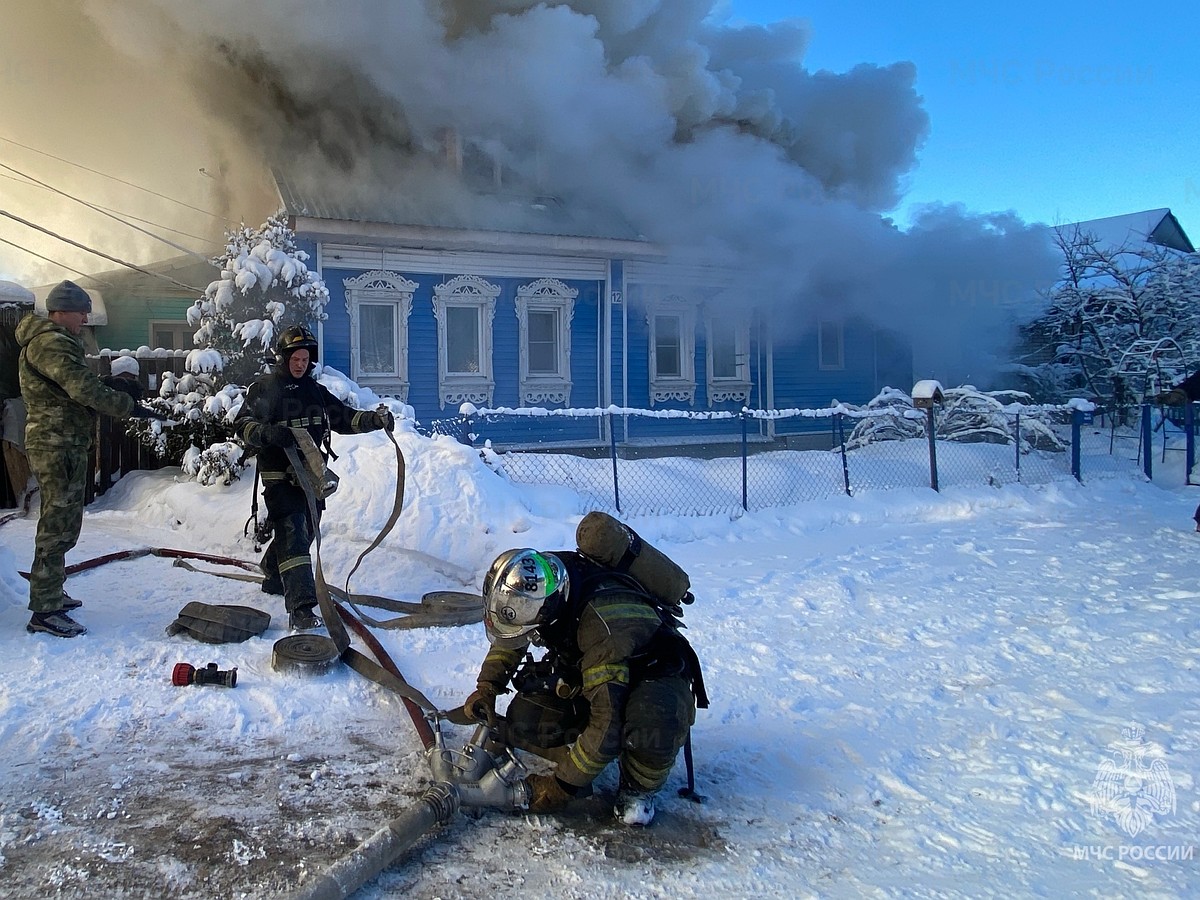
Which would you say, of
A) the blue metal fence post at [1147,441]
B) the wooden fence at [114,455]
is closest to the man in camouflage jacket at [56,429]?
the wooden fence at [114,455]

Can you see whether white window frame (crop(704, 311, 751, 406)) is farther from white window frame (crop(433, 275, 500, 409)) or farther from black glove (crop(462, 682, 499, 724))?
black glove (crop(462, 682, 499, 724))

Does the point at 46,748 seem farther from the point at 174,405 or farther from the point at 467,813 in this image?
the point at 174,405

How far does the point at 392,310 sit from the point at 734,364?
622cm

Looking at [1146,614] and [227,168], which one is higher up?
[227,168]

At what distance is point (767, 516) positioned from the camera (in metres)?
7.96

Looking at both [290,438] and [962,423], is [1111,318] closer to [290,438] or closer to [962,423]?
[962,423]

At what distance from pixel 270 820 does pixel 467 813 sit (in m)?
0.62

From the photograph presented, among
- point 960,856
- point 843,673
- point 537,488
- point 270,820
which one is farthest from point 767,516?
point 270,820

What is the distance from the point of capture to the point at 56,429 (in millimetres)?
4176

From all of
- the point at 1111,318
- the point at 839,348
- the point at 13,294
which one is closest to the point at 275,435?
the point at 13,294

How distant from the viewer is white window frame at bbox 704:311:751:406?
1476cm

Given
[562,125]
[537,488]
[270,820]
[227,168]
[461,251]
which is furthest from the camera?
[227,168]

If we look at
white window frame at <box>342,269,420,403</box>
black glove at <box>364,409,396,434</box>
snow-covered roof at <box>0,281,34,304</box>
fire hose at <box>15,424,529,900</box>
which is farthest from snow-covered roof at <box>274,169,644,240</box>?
fire hose at <box>15,424,529,900</box>

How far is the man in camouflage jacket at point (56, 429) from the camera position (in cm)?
408
